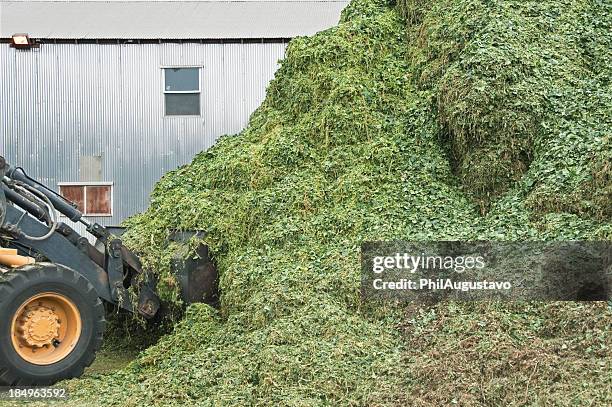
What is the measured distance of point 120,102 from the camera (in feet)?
64.9

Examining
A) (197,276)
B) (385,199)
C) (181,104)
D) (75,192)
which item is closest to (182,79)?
(181,104)

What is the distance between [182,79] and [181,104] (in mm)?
512

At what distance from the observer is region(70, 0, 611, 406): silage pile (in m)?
8.47

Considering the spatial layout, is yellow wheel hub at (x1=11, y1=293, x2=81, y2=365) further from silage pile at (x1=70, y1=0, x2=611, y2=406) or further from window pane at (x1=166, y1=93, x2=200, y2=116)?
window pane at (x1=166, y1=93, x2=200, y2=116)

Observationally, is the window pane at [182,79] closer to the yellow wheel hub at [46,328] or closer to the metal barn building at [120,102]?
the metal barn building at [120,102]

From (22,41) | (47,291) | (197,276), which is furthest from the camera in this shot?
(22,41)

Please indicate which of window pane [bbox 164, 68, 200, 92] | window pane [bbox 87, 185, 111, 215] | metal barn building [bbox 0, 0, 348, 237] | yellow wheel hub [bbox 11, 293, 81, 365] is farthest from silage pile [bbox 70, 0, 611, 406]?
window pane [bbox 87, 185, 111, 215]

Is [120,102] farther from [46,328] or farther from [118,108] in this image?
[46,328]

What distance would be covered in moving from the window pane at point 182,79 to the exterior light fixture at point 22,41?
2.77 m

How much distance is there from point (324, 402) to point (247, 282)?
95.6 inches

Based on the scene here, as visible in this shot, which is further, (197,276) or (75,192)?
(75,192)

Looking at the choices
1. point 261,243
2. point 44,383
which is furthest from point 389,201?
point 44,383

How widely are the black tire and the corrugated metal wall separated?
10019mm

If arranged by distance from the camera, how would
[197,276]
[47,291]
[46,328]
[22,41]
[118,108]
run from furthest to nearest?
[22,41] < [118,108] < [197,276] < [46,328] < [47,291]
